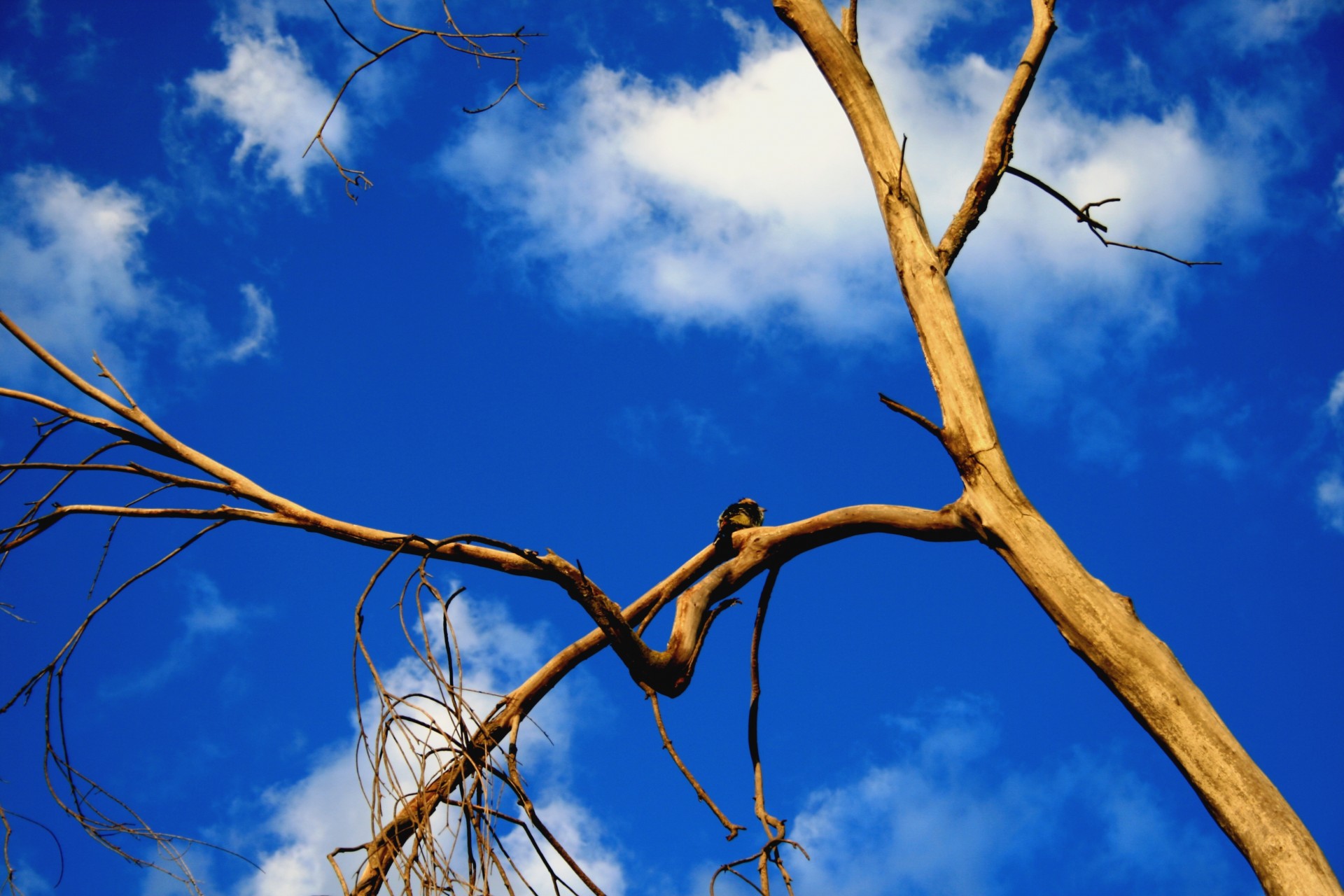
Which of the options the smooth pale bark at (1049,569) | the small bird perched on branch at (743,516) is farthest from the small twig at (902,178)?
the small bird perched on branch at (743,516)

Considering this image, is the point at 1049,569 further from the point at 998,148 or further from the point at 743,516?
the point at 998,148

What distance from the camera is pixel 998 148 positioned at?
272cm

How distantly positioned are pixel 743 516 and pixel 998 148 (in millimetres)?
1374

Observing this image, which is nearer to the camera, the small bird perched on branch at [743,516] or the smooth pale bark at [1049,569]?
the smooth pale bark at [1049,569]

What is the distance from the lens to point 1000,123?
273 cm

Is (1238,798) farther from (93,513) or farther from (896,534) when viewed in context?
(93,513)

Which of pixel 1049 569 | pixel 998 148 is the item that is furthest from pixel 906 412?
pixel 998 148

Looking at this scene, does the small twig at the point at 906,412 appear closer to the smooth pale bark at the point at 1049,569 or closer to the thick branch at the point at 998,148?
the smooth pale bark at the point at 1049,569

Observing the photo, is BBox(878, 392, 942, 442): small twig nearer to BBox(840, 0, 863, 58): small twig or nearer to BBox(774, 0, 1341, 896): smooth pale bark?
BBox(774, 0, 1341, 896): smooth pale bark

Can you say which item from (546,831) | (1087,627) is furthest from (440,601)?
(1087,627)

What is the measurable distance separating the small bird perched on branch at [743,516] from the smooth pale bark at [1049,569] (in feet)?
2.23

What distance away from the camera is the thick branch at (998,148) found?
2654 mm

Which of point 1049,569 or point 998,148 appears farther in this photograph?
point 998,148

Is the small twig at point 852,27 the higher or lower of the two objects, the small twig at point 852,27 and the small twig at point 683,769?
the higher
